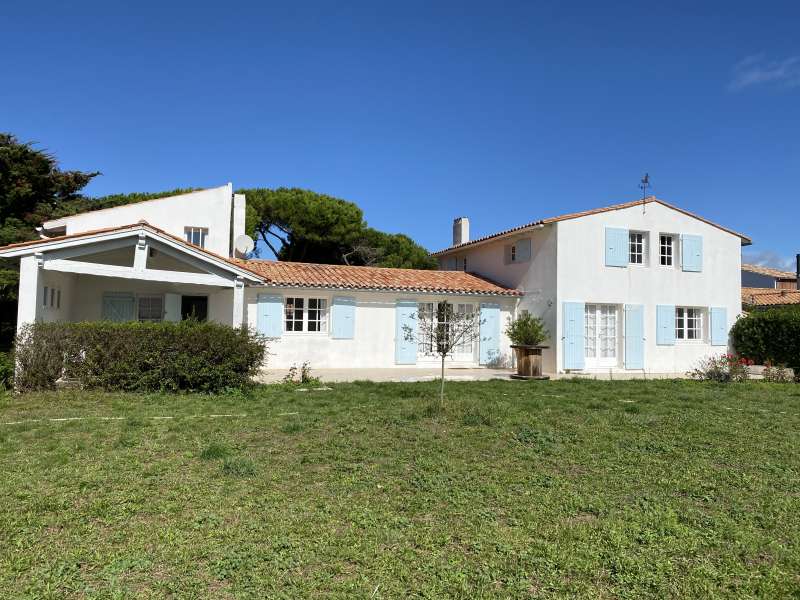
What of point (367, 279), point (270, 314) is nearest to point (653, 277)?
point (367, 279)

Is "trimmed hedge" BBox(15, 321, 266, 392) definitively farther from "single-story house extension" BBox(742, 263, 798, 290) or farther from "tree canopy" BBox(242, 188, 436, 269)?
"single-story house extension" BBox(742, 263, 798, 290)

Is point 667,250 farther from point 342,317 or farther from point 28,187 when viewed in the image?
point 28,187

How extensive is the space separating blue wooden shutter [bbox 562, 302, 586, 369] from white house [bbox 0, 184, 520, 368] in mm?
2061

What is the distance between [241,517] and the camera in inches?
165

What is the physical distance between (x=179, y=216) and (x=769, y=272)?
32.8 meters

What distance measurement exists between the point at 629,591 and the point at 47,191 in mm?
25411

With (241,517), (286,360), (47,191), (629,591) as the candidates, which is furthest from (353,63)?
(47,191)

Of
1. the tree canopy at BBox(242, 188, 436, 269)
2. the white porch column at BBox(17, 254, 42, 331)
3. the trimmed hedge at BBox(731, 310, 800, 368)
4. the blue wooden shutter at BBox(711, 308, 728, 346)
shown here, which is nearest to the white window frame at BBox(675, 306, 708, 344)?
the blue wooden shutter at BBox(711, 308, 728, 346)

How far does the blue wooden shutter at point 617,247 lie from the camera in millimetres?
17922

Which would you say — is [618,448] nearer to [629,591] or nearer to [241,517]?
[629,591]

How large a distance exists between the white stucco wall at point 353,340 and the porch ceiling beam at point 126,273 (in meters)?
3.36

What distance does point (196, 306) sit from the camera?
16750 mm

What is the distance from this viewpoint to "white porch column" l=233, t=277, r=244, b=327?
12312 millimetres

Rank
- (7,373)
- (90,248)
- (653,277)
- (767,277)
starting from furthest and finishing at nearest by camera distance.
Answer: (767,277) → (653,277) → (90,248) → (7,373)
